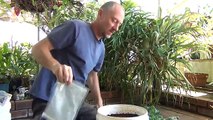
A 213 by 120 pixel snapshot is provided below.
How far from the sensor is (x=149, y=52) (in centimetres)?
208

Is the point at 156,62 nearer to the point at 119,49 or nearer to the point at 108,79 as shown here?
the point at 119,49

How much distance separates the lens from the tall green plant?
2076mm

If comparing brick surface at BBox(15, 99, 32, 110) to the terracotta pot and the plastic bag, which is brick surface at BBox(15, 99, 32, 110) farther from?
the terracotta pot

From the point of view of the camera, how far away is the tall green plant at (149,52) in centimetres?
208

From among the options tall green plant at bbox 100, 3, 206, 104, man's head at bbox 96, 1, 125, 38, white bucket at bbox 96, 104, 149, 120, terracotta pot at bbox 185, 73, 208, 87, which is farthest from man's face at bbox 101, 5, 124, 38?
terracotta pot at bbox 185, 73, 208, 87

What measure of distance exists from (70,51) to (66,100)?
39cm

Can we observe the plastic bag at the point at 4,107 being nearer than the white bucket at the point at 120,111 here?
No

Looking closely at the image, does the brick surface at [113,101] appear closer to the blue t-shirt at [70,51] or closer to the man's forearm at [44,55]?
the blue t-shirt at [70,51]

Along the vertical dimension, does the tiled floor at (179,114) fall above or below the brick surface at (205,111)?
below

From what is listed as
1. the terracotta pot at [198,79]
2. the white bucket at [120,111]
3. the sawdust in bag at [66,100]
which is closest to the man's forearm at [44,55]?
the sawdust in bag at [66,100]

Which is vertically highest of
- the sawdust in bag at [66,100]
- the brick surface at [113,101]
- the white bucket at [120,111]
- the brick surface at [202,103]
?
the sawdust in bag at [66,100]

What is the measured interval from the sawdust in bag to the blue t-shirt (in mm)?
309

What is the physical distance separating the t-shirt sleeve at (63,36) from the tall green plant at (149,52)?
904mm

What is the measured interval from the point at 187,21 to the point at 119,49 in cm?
62
